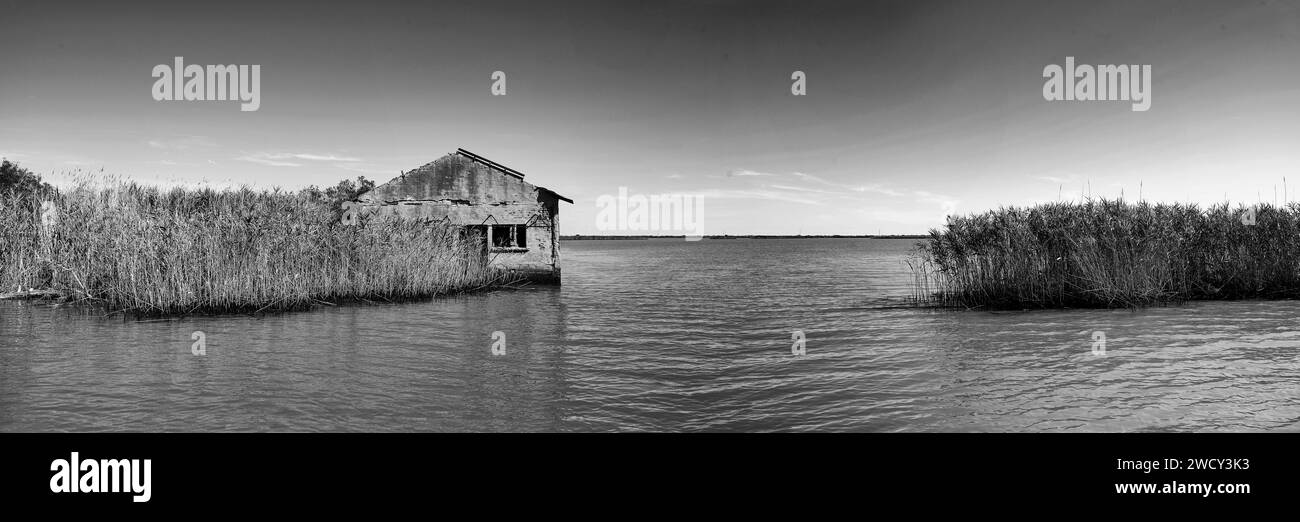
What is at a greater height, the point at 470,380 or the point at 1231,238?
the point at 1231,238

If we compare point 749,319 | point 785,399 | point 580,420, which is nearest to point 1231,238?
point 749,319

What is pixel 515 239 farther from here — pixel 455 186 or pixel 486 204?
pixel 455 186

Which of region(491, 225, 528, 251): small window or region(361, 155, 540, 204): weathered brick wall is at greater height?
region(361, 155, 540, 204): weathered brick wall

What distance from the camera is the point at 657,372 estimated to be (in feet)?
32.6

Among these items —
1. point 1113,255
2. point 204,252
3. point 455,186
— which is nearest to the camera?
point 204,252

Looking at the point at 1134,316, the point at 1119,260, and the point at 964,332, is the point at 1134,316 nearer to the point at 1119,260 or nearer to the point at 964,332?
the point at 1119,260

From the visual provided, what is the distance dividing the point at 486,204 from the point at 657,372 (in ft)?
61.3

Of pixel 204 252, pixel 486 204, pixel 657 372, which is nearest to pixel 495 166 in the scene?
pixel 486 204

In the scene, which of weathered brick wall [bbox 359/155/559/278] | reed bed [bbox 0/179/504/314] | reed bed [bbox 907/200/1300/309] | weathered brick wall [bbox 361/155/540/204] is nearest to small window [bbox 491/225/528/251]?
weathered brick wall [bbox 359/155/559/278]

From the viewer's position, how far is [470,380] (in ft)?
30.9

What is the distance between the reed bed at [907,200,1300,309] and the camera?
1803 centimetres

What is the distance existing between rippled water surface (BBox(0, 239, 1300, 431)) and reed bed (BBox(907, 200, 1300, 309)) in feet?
4.31

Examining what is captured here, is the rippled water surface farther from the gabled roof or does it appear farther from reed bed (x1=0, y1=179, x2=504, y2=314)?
the gabled roof

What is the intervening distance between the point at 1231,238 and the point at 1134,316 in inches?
284
